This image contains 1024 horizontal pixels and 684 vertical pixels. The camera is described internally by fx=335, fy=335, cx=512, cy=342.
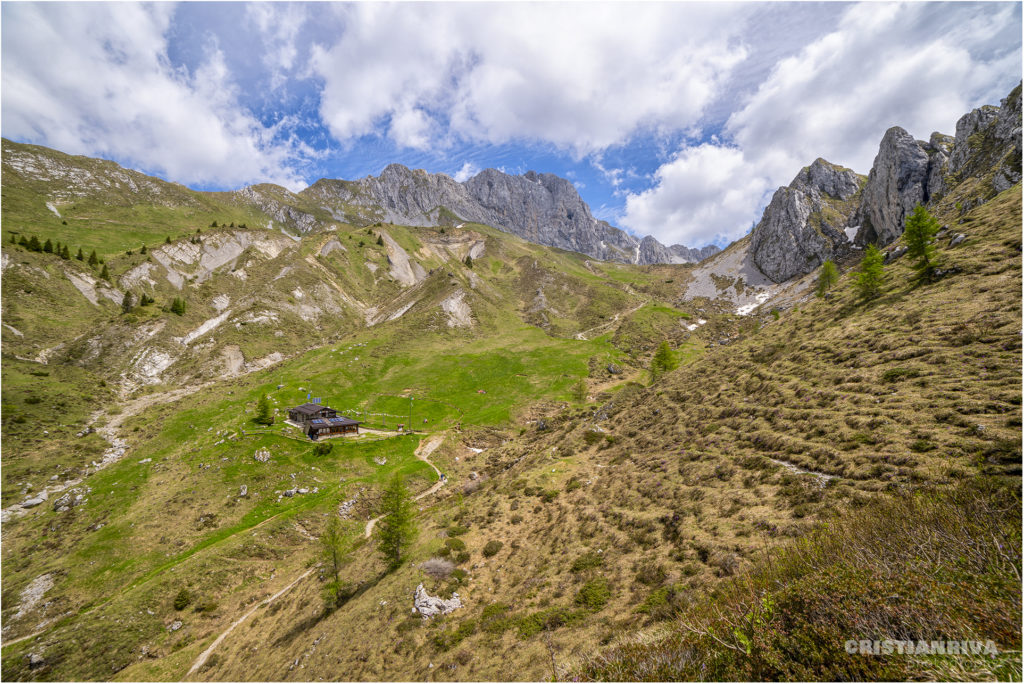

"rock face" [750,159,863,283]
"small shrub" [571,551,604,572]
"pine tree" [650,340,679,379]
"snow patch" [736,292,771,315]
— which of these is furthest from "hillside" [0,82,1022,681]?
"rock face" [750,159,863,283]

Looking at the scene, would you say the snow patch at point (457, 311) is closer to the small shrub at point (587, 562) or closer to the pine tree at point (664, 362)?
the pine tree at point (664, 362)

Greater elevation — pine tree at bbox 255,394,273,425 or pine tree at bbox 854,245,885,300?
pine tree at bbox 255,394,273,425

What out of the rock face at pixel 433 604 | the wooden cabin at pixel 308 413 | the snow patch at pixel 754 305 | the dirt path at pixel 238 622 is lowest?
the dirt path at pixel 238 622

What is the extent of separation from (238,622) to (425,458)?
98.1 feet

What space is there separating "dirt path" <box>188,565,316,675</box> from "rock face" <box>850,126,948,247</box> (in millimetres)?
193103

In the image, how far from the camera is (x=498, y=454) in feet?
194

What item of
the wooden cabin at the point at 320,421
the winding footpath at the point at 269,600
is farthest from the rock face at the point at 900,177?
the wooden cabin at the point at 320,421

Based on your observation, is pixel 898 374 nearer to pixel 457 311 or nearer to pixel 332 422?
pixel 332 422

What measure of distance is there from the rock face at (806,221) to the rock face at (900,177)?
20366 millimetres

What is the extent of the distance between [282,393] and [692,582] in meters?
86.5

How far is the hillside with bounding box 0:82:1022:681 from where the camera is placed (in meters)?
7.89

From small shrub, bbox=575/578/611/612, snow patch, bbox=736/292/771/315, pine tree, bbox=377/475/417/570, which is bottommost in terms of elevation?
small shrub, bbox=575/578/611/612

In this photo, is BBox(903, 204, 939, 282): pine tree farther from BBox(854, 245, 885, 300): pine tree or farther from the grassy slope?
BBox(854, 245, 885, 300): pine tree

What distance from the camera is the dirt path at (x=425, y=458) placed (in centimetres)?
4661
